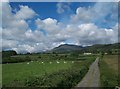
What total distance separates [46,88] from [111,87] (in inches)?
309

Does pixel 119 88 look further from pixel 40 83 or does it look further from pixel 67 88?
pixel 40 83

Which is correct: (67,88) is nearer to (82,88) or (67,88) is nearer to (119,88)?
(82,88)

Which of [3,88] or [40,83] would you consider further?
[40,83]

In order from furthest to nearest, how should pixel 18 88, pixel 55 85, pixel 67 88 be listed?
pixel 67 88 → pixel 55 85 → pixel 18 88

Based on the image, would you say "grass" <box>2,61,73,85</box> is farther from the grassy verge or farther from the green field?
the grassy verge

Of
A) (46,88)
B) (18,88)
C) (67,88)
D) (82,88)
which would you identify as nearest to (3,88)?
(18,88)

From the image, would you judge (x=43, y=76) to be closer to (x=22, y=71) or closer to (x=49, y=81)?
(x=49, y=81)

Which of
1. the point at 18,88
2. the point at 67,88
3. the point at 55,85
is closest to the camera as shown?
the point at 18,88

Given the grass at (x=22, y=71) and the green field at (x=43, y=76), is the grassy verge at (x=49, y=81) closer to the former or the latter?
the green field at (x=43, y=76)

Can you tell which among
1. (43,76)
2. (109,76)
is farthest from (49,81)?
(109,76)

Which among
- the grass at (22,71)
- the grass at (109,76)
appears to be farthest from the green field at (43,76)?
the grass at (109,76)

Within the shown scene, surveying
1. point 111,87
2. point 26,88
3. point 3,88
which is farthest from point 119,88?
point 3,88

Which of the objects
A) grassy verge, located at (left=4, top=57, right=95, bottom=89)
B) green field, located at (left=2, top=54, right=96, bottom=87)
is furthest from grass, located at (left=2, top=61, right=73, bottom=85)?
grassy verge, located at (left=4, top=57, right=95, bottom=89)

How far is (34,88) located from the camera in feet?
79.8
